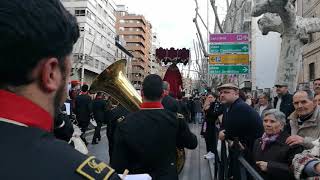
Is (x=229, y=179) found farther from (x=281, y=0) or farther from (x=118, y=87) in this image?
(x=281, y=0)

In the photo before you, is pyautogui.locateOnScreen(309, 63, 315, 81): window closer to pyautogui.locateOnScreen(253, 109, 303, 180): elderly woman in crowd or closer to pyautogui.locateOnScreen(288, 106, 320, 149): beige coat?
pyautogui.locateOnScreen(288, 106, 320, 149): beige coat

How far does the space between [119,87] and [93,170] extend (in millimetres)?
4316

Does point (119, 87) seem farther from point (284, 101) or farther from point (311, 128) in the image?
point (284, 101)

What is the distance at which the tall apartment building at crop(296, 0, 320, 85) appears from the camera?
28089 mm

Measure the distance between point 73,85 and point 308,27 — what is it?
23.7 ft

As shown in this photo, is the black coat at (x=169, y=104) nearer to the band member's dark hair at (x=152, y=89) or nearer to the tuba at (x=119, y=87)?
the tuba at (x=119, y=87)

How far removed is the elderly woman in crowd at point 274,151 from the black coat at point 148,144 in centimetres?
98

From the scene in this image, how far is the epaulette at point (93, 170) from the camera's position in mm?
1064

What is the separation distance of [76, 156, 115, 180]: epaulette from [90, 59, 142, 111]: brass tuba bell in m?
3.86

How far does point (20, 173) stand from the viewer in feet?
3.36

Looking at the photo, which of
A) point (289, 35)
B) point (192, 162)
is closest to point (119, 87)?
point (289, 35)

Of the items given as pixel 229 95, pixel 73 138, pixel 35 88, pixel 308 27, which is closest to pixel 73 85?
pixel 308 27

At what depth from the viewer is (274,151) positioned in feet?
14.0

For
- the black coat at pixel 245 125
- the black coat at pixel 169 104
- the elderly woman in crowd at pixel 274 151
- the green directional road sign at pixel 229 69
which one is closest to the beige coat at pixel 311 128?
the elderly woman in crowd at pixel 274 151
